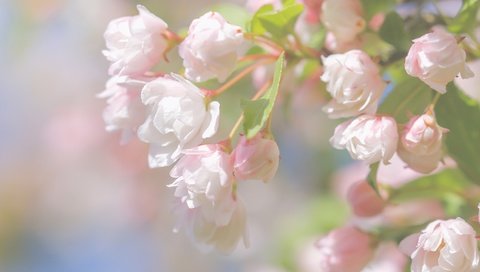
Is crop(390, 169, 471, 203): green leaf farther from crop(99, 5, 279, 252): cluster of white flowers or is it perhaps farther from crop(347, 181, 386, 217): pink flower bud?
crop(99, 5, 279, 252): cluster of white flowers

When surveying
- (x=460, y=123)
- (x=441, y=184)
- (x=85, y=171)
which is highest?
(x=460, y=123)

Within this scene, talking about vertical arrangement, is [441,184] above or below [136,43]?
below

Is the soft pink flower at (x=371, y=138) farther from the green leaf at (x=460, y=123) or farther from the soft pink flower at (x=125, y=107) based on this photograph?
the soft pink flower at (x=125, y=107)

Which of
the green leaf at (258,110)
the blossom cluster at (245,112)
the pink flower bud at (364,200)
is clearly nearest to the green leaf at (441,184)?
the pink flower bud at (364,200)

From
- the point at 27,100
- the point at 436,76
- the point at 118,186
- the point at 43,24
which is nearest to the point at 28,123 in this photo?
the point at 27,100

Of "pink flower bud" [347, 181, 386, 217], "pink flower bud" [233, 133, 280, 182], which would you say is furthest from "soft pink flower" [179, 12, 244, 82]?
"pink flower bud" [347, 181, 386, 217]

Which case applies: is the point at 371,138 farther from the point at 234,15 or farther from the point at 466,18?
the point at 234,15

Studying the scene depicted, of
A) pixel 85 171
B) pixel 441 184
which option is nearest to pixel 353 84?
pixel 441 184
